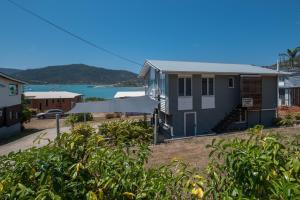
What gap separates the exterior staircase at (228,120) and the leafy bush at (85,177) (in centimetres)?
1965

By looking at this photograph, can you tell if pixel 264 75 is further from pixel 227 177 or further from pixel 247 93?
pixel 227 177

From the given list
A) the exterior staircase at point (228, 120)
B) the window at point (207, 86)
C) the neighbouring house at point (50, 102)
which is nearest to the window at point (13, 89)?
the window at point (207, 86)

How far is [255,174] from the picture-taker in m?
2.19

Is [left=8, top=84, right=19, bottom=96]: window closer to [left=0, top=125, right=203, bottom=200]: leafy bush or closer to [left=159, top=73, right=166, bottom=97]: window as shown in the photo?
[left=159, top=73, right=166, bottom=97]: window

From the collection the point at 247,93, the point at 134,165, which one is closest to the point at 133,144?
the point at 134,165

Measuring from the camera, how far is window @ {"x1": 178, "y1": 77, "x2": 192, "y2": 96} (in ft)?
67.7

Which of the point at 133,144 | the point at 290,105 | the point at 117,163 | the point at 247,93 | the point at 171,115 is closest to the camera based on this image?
the point at 117,163

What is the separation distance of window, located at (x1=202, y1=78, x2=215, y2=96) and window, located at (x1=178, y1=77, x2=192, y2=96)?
1450 mm

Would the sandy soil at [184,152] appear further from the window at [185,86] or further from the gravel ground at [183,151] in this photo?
the window at [185,86]

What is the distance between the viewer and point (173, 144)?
55.7ft

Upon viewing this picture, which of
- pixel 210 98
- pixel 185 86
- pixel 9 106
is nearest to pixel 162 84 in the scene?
pixel 185 86

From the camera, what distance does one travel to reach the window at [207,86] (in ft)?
70.9

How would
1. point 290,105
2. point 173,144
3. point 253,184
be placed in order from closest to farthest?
point 253,184, point 173,144, point 290,105

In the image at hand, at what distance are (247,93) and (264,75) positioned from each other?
8.71 ft
